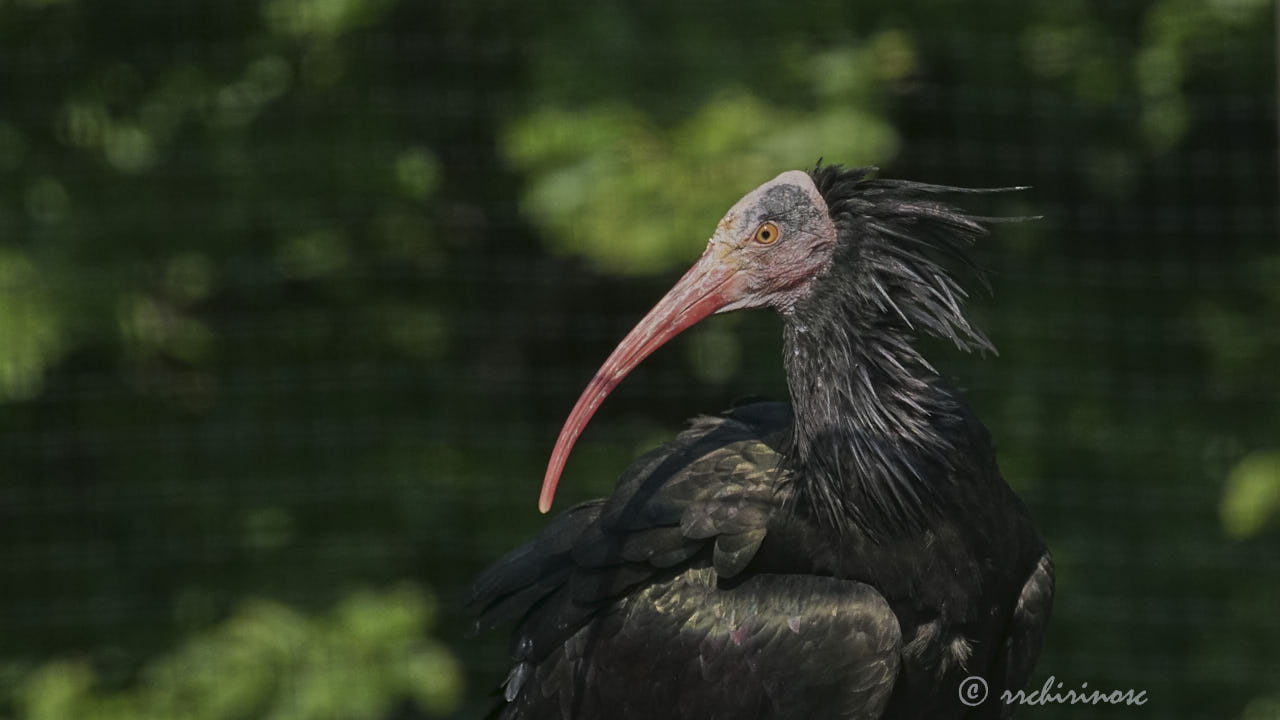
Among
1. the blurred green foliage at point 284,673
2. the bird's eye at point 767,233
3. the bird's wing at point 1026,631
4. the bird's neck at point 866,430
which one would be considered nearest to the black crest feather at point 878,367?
the bird's neck at point 866,430

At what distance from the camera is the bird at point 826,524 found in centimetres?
362

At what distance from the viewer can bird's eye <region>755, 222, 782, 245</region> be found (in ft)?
12.2

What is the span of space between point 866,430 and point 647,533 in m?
0.56

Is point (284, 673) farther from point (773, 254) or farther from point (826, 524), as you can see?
point (773, 254)

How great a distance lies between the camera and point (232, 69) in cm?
667

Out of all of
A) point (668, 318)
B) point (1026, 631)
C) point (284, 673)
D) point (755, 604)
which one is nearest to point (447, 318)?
point (284, 673)

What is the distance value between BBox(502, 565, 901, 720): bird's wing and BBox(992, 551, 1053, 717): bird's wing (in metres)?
0.44

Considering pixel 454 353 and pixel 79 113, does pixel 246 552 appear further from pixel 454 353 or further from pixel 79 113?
pixel 79 113

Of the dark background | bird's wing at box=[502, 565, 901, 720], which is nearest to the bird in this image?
bird's wing at box=[502, 565, 901, 720]

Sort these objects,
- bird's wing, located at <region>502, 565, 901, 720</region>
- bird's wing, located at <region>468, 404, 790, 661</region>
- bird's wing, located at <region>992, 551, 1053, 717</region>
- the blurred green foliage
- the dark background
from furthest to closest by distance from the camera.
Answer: the dark background < the blurred green foliage < bird's wing, located at <region>992, 551, 1053, 717</region> < bird's wing, located at <region>468, 404, 790, 661</region> < bird's wing, located at <region>502, 565, 901, 720</region>

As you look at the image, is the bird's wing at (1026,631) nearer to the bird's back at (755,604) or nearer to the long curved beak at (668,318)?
the bird's back at (755,604)

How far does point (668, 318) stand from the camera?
149 inches

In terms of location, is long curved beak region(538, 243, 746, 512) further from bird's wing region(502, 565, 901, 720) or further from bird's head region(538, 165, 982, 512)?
bird's wing region(502, 565, 901, 720)

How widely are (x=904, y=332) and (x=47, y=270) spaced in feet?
13.2
